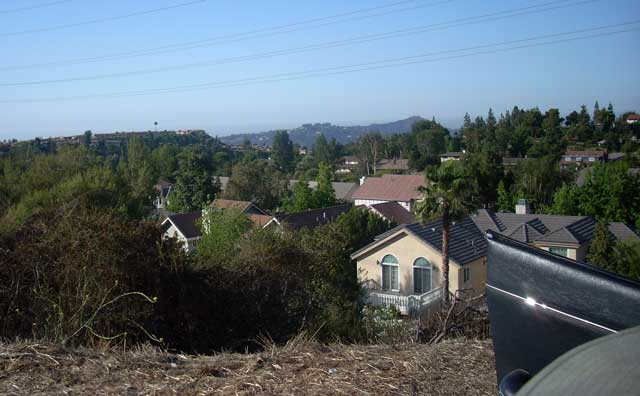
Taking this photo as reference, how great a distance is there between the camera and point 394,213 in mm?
38656

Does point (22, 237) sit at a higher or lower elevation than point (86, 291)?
higher

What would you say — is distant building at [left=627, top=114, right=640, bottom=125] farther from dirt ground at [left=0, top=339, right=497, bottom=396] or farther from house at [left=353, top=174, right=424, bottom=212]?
dirt ground at [left=0, top=339, right=497, bottom=396]

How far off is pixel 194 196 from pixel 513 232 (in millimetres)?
28949

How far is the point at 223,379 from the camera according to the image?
365 cm

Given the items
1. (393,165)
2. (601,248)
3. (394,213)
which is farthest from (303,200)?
(393,165)

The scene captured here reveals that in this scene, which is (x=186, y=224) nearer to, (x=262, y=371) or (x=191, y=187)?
(x=191, y=187)

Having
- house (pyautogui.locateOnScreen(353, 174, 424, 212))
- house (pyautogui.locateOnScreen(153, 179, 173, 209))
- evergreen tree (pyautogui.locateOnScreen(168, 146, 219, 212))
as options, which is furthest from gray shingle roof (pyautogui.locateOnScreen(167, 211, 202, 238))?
house (pyautogui.locateOnScreen(153, 179, 173, 209))

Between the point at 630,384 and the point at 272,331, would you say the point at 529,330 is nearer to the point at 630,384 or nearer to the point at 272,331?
the point at 630,384

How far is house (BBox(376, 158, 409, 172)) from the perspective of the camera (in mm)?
84894

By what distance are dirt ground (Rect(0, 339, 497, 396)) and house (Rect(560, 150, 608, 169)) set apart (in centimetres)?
4855

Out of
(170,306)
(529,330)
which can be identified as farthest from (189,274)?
(529,330)

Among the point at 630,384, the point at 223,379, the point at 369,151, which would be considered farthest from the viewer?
the point at 369,151

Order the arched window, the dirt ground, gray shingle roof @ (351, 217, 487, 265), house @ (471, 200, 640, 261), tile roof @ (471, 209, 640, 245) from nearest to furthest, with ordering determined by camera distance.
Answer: the dirt ground → gray shingle roof @ (351, 217, 487, 265) → the arched window → house @ (471, 200, 640, 261) → tile roof @ (471, 209, 640, 245)

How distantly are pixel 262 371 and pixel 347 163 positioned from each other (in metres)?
110
